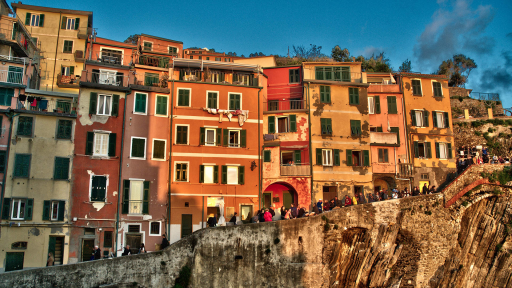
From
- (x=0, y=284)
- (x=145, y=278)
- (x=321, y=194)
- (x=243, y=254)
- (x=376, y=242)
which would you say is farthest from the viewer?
(x=321, y=194)

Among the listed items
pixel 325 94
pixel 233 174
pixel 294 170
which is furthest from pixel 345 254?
pixel 325 94

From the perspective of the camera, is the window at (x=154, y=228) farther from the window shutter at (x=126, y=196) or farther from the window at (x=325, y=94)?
Answer: the window at (x=325, y=94)

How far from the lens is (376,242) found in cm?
3177

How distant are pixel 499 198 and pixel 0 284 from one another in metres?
36.9

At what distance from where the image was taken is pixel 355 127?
40.0 meters

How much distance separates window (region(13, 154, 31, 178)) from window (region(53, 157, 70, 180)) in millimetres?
1807

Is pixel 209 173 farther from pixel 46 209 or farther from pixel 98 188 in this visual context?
pixel 46 209

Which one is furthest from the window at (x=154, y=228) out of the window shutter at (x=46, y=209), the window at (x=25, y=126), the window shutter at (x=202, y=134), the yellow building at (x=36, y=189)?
the window at (x=25, y=126)

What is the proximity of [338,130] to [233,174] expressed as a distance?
33.9ft

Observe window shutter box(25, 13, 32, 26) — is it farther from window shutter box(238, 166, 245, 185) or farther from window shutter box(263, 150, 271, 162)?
window shutter box(263, 150, 271, 162)

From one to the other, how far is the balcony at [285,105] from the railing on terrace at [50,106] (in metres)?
16.3

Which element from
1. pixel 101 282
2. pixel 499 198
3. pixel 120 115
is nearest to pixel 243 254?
pixel 101 282

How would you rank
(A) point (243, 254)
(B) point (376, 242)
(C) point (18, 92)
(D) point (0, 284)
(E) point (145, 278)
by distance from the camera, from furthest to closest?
(C) point (18, 92), (B) point (376, 242), (A) point (243, 254), (E) point (145, 278), (D) point (0, 284)

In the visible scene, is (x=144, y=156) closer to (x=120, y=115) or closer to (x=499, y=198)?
(x=120, y=115)
